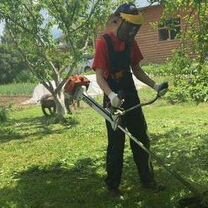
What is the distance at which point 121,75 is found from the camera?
5.36 meters

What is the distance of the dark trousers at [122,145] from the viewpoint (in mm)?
5480

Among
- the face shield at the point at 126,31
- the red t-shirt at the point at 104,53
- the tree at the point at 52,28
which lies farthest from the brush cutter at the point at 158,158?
the tree at the point at 52,28

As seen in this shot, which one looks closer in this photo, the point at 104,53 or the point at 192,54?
the point at 104,53

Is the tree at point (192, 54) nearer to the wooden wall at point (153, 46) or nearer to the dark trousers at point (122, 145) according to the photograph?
the dark trousers at point (122, 145)

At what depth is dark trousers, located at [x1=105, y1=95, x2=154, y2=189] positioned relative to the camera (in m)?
5.48

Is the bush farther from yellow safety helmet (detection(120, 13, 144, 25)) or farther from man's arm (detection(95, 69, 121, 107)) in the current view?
man's arm (detection(95, 69, 121, 107))

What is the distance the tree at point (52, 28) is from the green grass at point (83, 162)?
1385 mm

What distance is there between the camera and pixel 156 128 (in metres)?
10.4

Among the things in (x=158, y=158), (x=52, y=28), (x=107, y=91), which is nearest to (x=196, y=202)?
(x=158, y=158)

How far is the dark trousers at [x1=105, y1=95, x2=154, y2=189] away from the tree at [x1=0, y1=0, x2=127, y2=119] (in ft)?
22.1

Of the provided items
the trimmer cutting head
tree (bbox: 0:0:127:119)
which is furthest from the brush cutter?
tree (bbox: 0:0:127:119)

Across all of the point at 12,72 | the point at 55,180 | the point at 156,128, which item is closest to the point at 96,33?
the point at 156,128

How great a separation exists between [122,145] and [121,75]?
775 millimetres

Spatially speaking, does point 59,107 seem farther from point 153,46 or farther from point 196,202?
point 153,46
